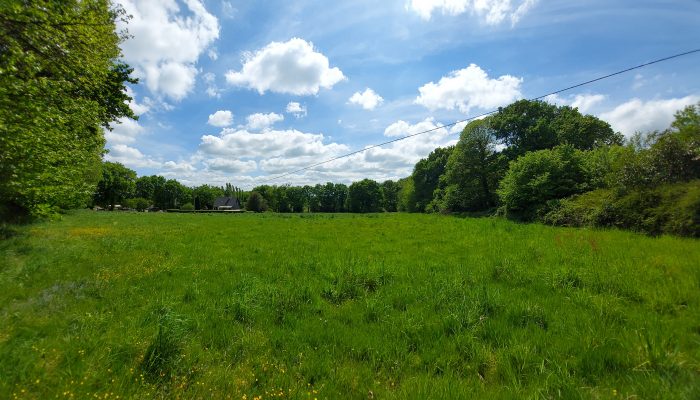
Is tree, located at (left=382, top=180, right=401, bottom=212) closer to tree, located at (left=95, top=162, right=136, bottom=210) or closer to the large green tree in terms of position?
tree, located at (left=95, top=162, right=136, bottom=210)

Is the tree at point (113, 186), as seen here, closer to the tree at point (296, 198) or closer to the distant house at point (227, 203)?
the distant house at point (227, 203)

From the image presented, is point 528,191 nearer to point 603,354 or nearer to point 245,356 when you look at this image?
point 603,354

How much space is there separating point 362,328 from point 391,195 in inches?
4377

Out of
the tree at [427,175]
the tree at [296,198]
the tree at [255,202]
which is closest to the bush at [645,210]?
the tree at [427,175]

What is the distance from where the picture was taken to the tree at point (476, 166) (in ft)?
135

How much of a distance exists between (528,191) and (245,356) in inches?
1077

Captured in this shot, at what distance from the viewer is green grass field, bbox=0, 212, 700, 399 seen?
3227mm

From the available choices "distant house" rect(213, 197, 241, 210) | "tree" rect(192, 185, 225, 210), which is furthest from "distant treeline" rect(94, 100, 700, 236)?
"distant house" rect(213, 197, 241, 210)

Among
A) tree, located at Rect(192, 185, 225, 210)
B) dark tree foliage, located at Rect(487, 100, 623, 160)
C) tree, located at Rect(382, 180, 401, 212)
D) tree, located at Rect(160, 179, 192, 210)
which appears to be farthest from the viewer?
tree, located at Rect(192, 185, 225, 210)

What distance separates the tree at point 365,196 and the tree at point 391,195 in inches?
267

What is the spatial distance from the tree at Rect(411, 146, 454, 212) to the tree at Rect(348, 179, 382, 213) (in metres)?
30.7

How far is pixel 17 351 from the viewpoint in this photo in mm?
3768

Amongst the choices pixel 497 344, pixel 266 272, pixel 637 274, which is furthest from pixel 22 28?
pixel 637 274

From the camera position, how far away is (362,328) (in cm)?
473
